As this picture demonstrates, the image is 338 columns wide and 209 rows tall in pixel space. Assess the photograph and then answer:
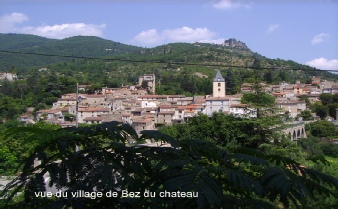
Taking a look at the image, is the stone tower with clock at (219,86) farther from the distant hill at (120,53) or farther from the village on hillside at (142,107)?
the distant hill at (120,53)

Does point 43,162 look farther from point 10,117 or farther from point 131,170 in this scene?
point 10,117

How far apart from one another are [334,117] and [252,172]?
46686 mm

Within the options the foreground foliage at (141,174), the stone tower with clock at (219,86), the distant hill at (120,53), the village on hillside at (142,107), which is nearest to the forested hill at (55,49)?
the distant hill at (120,53)

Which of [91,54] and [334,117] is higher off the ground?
[91,54]

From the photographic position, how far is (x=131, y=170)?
1527 millimetres

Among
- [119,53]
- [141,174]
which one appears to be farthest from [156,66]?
[141,174]

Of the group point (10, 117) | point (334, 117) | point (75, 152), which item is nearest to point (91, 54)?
point (10, 117)

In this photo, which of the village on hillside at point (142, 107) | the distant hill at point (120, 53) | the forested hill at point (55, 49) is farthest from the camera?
the forested hill at point (55, 49)

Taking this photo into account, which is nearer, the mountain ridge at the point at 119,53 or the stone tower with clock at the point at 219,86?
the stone tower with clock at the point at 219,86

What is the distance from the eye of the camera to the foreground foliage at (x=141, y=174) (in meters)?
1.37

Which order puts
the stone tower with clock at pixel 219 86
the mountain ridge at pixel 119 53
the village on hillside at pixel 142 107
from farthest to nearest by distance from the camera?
the mountain ridge at pixel 119 53 < the stone tower with clock at pixel 219 86 < the village on hillside at pixel 142 107

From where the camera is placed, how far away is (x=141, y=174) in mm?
1563

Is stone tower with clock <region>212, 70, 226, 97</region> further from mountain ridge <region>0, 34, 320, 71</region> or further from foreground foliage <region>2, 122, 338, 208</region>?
foreground foliage <region>2, 122, 338, 208</region>

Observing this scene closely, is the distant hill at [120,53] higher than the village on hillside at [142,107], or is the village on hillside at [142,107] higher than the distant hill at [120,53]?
the distant hill at [120,53]
